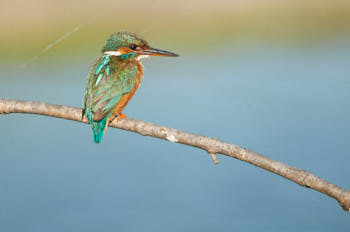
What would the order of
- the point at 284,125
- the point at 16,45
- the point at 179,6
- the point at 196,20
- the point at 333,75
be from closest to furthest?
the point at 284,125 < the point at 333,75 < the point at 16,45 < the point at 179,6 < the point at 196,20

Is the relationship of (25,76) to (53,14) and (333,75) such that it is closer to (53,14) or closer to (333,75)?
(53,14)

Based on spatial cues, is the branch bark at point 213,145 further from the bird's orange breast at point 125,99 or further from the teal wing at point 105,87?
the bird's orange breast at point 125,99

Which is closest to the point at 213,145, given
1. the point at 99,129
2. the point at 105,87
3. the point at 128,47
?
the point at 99,129

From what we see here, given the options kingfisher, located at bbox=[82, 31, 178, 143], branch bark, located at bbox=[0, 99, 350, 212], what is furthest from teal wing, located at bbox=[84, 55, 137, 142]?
branch bark, located at bbox=[0, 99, 350, 212]

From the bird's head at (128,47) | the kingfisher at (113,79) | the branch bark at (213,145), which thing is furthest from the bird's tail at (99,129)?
the bird's head at (128,47)

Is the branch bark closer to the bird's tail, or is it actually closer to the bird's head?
the bird's tail

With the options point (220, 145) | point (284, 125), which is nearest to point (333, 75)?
point (284, 125)
